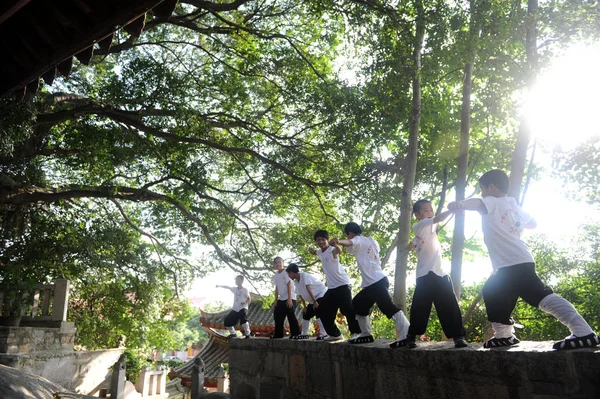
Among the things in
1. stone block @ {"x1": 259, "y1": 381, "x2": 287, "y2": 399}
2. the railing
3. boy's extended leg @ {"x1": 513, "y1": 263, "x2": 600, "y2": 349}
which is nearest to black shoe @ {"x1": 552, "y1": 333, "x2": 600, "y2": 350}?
boy's extended leg @ {"x1": 513, "y1": 263, "x2": 600, "y2": 349}

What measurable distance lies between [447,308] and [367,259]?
1.24m

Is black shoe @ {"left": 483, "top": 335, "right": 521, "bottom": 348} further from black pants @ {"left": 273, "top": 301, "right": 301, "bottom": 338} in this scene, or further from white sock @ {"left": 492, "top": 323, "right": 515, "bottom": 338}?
black pants @ {"left": 273, "top": 301, "right": 301, "bottom": 338}

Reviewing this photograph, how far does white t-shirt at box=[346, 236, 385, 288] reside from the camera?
4.78m

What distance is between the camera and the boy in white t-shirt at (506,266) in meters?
2.97

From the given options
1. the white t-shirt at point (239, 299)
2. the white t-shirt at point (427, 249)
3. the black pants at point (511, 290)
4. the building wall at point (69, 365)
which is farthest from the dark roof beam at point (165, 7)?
the building wall at point (69, 365)

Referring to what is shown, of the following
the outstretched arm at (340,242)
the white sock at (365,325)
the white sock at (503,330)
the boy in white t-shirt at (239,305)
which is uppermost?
the outstretched arm at (340,242)

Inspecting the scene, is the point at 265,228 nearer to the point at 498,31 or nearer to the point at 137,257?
the point at 137,257

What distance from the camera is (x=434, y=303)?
3.80 m

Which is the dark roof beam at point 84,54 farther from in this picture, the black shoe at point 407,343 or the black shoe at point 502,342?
the black shoe at point 502,342

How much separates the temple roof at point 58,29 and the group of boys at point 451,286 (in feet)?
9.74

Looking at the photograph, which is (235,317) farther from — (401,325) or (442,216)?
(442,216)

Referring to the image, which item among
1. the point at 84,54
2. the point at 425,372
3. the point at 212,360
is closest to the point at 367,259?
the point at 425,372

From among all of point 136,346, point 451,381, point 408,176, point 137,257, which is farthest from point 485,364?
point 136,346

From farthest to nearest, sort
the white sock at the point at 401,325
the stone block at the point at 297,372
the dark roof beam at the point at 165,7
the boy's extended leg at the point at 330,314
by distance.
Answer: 1. the boy's extended leg at the point at 330,314
2. the stone block at the point at 297,372
3. the dark roof beam at the point at 165,7
4. the white sock at the point at 401,325
